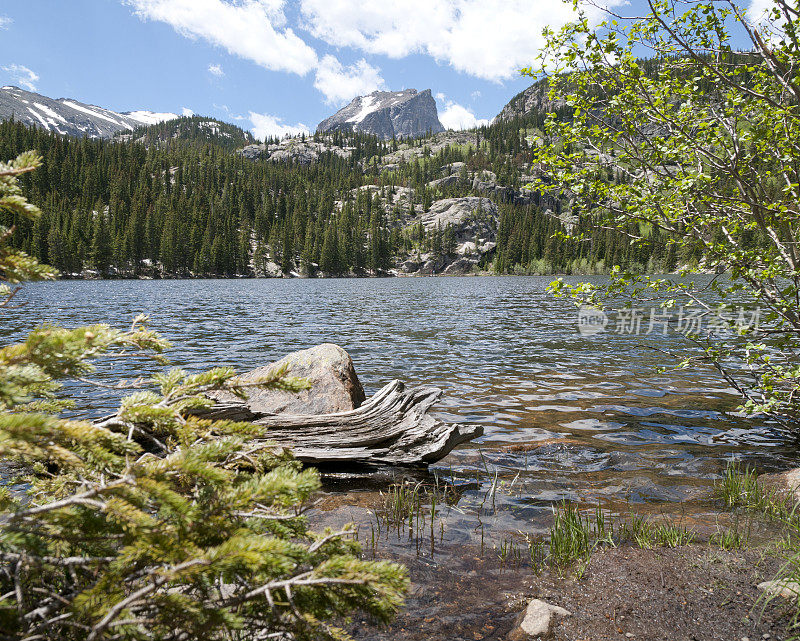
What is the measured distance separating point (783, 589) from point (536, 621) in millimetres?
2001

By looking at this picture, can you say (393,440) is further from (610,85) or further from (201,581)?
(610,85)

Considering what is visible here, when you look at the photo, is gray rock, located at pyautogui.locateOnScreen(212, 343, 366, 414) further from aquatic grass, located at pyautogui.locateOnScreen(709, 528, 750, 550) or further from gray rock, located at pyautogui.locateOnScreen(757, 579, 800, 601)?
gray rock, located at pyautogui.locateOnScreen(757, 579, 800, 601)

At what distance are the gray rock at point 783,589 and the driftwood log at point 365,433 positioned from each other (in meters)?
4.18

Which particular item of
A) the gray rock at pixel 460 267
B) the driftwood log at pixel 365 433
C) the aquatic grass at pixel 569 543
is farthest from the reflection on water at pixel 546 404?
the gray rock at pixel 460 267

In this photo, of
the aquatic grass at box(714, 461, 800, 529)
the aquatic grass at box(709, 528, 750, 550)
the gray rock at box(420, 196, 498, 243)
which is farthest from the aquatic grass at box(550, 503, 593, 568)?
the gray rock at box(420, 196, 498, 243)

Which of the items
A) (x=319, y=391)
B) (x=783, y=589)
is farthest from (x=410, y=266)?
(x=783, y=589)

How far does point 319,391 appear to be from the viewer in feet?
30.1

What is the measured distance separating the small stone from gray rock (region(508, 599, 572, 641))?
161cm

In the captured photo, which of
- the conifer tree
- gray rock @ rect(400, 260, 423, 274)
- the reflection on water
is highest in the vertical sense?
gray rock @ rect(400, 260, 423, 274)

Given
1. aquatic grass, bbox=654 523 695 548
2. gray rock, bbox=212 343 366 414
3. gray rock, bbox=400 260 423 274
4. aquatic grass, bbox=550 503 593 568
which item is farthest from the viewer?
gray rock, bbox=400 260 423 274

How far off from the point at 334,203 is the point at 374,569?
670 ft

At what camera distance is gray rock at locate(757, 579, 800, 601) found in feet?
12.0

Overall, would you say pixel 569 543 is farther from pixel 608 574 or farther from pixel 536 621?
pixel 536 621

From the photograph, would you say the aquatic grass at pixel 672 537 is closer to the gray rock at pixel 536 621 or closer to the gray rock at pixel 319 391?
the gray rock at pixel 536 621
